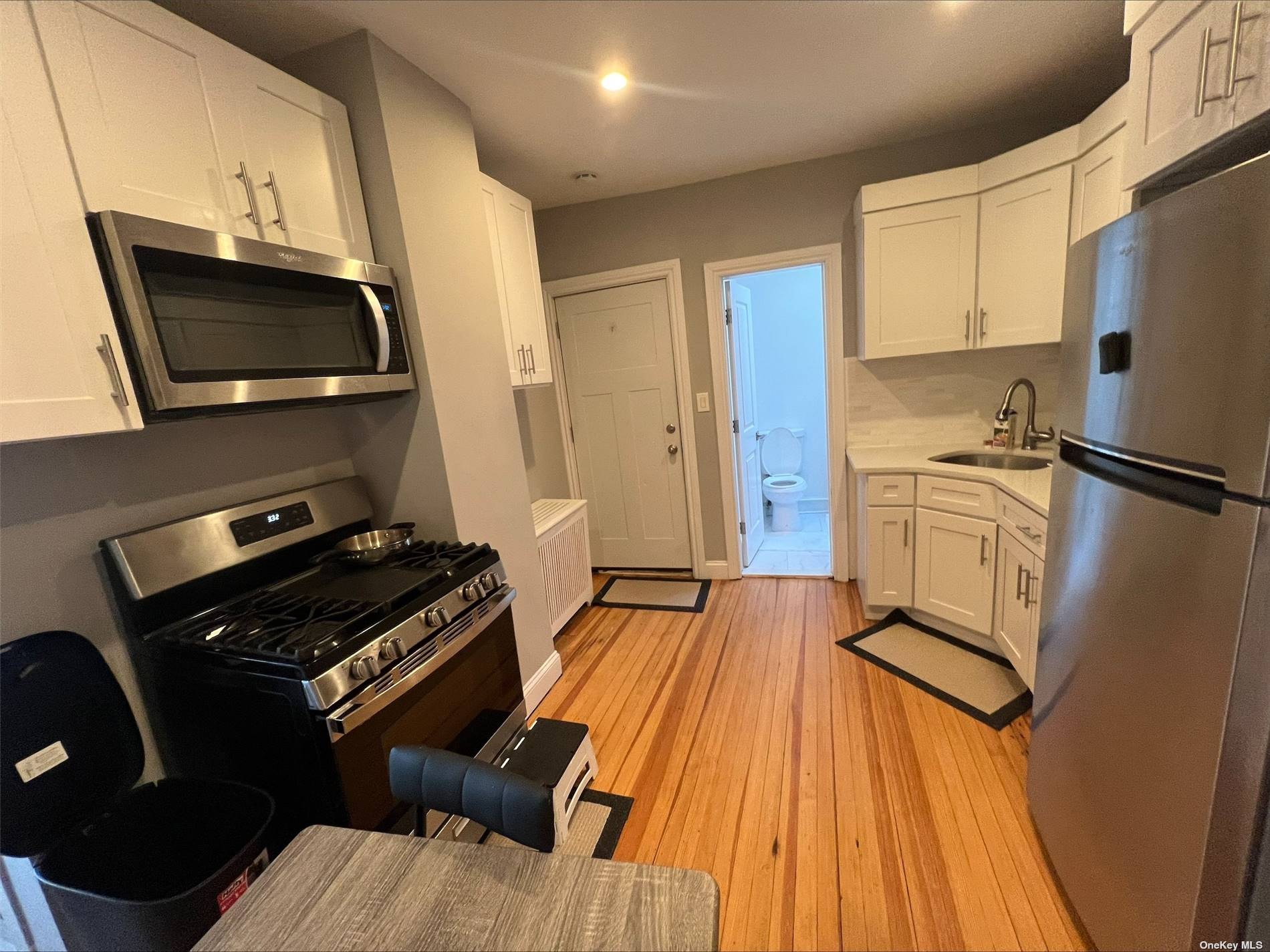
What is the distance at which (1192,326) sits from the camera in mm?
803

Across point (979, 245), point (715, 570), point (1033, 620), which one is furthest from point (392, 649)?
point (979, 245)

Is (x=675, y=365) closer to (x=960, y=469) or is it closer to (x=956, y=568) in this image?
(x=960, y=469)

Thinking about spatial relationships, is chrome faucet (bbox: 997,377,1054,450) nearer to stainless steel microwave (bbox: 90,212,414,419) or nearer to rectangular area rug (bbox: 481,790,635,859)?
rectangular area rug (bbox: 481,790,635,859)

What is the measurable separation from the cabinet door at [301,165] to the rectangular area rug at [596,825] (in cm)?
187

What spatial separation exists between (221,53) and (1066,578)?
8.03 feet

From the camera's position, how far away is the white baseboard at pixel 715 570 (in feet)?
11.4

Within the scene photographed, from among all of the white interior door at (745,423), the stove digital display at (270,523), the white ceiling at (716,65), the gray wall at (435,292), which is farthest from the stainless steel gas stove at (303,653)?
the white interior door at (745,423)

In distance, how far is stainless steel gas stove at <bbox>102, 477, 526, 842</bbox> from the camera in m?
1.15

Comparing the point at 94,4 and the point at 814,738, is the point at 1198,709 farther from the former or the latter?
the point at 94,4

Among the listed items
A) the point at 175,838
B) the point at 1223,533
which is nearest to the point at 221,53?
the point at 175,838

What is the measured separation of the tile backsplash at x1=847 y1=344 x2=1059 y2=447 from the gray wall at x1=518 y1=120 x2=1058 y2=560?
272 mm

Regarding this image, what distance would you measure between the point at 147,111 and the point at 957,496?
2.93 meters

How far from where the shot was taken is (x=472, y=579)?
5.14 ft

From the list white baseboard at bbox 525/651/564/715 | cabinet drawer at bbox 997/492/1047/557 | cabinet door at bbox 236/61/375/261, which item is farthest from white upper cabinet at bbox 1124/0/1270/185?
white baseboard at bbox 525/651/564/715
